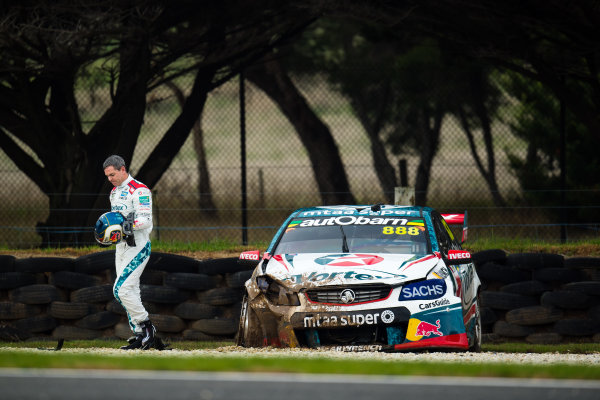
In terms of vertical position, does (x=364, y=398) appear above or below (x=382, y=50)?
below

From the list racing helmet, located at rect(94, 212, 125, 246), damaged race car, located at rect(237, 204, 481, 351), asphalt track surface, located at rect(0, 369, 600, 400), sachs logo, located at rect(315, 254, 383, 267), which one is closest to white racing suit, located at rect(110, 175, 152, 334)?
racing helmet, located at rect(94, 212, 125, 246)

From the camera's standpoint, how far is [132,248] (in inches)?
357

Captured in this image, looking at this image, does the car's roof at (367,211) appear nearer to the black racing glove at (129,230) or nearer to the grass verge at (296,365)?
the black racing glove at (129,230)

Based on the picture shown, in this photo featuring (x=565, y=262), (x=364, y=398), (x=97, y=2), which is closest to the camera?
(x=364, y=398)

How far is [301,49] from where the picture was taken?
83.3 ft

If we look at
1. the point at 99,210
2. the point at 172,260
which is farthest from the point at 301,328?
the point at 99,210

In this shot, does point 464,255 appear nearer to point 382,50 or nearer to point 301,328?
point 301,328

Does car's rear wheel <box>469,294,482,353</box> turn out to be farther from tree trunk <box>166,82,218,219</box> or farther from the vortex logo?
tree trunk <box>166,82,218,219</box>

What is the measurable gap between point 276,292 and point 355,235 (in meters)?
1.20

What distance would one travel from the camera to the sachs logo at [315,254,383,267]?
8203 mm

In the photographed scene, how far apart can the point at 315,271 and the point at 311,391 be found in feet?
8.69

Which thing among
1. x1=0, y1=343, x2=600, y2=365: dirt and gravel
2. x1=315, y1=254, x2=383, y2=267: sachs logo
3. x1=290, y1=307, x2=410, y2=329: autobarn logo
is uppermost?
x1=315, y1=254, x2=383, y2=267: sachs logo

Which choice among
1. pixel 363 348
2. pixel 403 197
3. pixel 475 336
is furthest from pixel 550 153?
pixel 363 348

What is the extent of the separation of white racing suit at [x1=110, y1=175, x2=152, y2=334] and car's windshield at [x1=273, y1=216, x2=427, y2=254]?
4.13 ft
